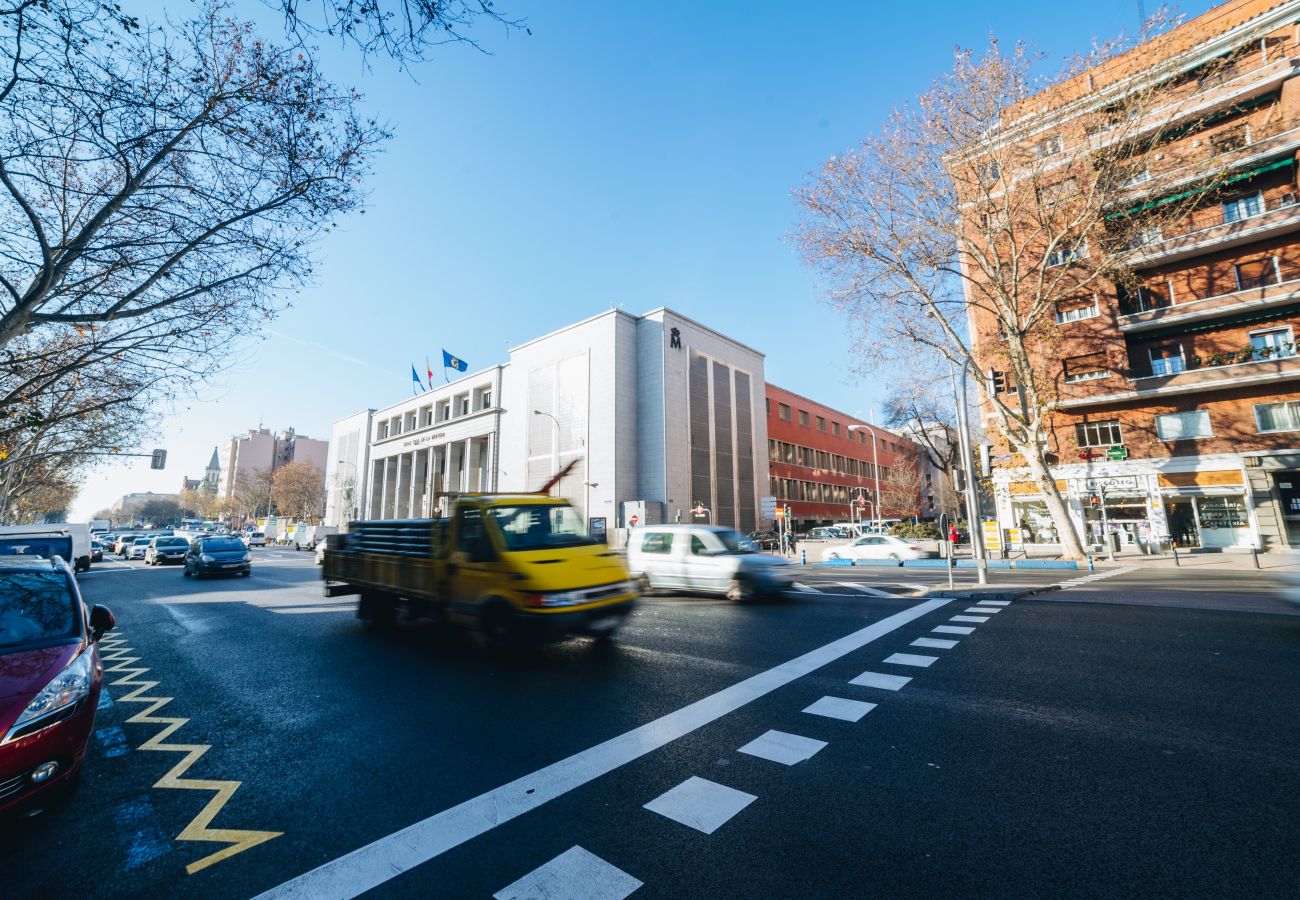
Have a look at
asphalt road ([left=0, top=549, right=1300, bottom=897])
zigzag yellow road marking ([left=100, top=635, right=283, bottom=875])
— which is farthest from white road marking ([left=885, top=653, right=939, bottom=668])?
zigzag yellow road marking ([left=100, top=635, right=283, bottom=875])

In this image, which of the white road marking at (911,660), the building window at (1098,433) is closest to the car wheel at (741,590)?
the white road marking at (911,660)

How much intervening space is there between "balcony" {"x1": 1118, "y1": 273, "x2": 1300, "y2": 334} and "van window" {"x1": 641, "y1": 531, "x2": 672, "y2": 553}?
27.6m

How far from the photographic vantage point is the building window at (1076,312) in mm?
26844

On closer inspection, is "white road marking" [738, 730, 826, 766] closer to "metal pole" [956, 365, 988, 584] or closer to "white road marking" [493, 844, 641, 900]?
"white road marking" [493, 844, 641, 900]

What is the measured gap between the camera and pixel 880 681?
5.56 meters

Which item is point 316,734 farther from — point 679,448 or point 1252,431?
point 679,448

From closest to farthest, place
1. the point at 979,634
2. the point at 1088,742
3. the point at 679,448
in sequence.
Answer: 1. the point at 1088,742
2. the point at 979,634
3. the point at 679,448

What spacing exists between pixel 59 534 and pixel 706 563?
22.2 meters

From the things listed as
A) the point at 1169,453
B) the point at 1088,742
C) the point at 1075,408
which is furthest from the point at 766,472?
the point at 1088,742

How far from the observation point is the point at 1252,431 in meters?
22.6

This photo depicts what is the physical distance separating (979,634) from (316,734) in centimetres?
853

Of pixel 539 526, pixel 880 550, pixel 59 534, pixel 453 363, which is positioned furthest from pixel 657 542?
pixel 453 363

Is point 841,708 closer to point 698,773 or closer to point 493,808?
point 698,773

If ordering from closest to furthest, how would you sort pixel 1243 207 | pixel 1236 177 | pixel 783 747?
pixel 783 747 → pixel 1236 177 → pixel 1243 207
